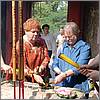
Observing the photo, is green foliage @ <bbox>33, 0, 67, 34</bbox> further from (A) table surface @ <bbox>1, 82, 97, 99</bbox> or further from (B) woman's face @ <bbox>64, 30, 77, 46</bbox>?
(A) table surface @ <bbox>1, 82, 97, 99</bbox>

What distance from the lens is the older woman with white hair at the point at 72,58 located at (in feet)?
5.83

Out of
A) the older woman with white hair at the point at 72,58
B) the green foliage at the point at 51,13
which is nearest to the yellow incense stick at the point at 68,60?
the older woman with white hair at the point at 72,58

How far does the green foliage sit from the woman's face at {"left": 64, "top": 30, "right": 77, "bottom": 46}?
51 mm

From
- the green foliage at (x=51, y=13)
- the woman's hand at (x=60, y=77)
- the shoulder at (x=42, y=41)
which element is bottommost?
the woman's hand at (x=60, y=77)

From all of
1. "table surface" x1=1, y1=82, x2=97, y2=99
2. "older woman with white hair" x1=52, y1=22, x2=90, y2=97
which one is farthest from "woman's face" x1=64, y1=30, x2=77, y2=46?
"table surface" x1=1, y1=82, x2=97, y2=99

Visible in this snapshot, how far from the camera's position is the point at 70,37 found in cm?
178

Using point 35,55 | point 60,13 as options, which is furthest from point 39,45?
point 60,13

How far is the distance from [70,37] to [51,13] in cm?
15

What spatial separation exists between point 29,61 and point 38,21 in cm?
19

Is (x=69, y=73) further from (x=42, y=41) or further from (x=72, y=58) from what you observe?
(x=42, y=41)

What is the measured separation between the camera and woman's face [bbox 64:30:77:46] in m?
1.77

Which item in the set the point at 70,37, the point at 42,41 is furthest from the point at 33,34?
the point at 70,37

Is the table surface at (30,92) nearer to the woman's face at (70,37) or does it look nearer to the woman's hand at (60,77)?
the woman's hand at (60,77)

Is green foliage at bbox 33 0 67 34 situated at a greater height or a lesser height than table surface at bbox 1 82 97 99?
greater
